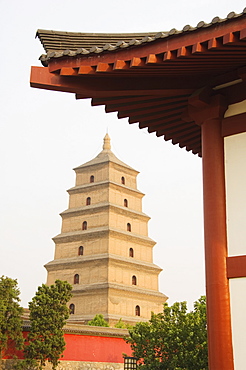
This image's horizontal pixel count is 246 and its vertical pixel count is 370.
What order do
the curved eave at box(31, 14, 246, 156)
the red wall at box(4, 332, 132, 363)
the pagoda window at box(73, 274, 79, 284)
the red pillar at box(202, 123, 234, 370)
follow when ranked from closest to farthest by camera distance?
the curved eave at box(31, 14, 246, 156), the red pillar at box(202, 123, 234, 370), the red wall at box(4, 332, 132, 363), the pagoda window at box(73, 274, 79, 284)

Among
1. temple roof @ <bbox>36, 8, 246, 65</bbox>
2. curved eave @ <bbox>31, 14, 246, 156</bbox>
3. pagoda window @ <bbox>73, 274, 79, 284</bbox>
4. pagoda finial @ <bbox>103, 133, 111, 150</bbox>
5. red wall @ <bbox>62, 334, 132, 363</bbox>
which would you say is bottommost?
red wall @ <bbox>62, 334, 132, 363</bbox>

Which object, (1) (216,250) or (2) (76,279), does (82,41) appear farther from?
(2) (76,279)

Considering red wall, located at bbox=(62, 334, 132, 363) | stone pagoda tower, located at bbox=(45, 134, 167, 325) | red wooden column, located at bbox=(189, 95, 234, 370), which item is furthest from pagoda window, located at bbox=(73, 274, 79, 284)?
red wooden column, located at bbox=(189, 95, 234, 370)

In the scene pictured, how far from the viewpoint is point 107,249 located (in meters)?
37.5

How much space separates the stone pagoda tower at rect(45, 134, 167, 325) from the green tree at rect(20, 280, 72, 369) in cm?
1260

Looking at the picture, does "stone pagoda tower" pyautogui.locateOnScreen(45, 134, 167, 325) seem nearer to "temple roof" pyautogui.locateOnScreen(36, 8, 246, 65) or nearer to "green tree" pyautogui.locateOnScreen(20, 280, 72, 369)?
"green tree" pyautogui.locateOnScreen(20, 280, 72, 369)

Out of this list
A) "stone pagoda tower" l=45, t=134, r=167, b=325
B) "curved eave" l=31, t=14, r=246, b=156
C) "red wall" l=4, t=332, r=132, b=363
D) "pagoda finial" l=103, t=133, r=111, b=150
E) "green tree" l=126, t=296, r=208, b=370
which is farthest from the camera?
"pagoda finial" l=103, t=133, r=111, b=150

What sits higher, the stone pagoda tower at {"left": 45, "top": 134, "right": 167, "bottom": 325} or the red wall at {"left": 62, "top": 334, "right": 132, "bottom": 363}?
the stone pagoda tower at {"left": 45, "top": 134, "right": 167, "bottom": 325}

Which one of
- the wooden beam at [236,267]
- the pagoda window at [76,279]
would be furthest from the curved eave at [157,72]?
the pagoda window at [76,279]

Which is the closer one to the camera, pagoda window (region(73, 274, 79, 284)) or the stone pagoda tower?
the stone pagoda tower

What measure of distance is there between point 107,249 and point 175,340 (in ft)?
78.1

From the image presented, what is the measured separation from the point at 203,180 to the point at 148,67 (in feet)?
3.68

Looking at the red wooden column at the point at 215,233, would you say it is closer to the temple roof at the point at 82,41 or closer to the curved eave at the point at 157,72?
the curved eave at the point at 157,72

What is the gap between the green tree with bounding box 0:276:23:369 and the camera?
21688 millimetres
